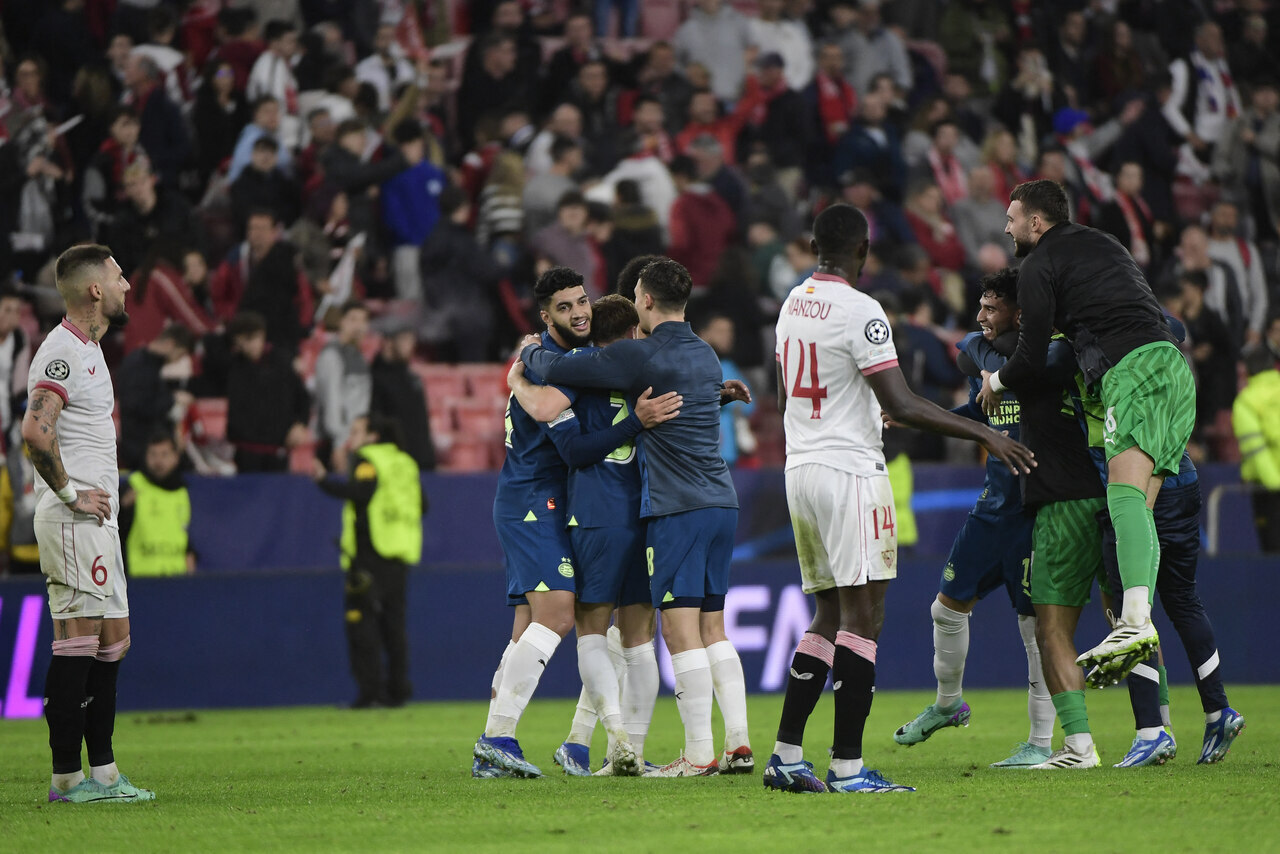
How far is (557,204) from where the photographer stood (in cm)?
1681

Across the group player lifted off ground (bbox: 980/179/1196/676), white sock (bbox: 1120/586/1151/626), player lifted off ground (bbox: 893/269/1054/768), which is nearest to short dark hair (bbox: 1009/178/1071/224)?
player lifted off ground (bbox: 980/179/1196/676)

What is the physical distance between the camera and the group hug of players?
6.83m

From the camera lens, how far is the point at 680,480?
772 centimetres

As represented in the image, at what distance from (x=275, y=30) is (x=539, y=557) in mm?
11383

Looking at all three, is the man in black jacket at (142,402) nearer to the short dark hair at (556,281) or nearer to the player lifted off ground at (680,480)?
the short dark hair at (556,281)

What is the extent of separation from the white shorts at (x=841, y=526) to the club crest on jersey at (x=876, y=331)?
0.56m

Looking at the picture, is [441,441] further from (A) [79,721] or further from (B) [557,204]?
(A) [79,721]

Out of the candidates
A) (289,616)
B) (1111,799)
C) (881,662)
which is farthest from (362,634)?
(1111,799)

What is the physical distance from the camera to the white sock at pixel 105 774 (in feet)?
24.3

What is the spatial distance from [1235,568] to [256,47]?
36.9 ft

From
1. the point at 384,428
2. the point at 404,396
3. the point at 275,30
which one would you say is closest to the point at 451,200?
the point at 404,396

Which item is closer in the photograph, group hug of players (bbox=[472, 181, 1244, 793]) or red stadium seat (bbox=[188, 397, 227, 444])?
group hug of players (bbox=[472, 181, 1244, 793])

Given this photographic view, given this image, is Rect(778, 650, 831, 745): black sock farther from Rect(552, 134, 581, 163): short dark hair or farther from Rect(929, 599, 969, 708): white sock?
Rect(552, 134, 581, 163): short dark hair

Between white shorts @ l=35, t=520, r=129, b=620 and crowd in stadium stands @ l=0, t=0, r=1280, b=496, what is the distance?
6.93 m
